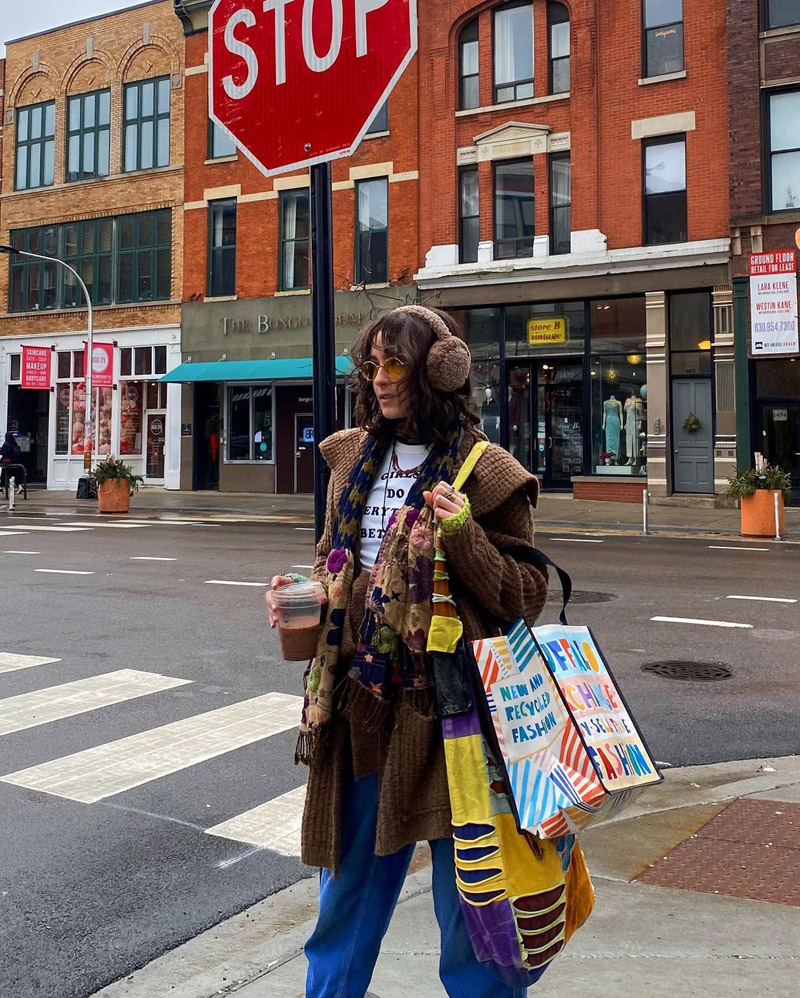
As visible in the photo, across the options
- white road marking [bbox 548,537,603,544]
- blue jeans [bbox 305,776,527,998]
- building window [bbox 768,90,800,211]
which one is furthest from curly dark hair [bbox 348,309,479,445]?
building window [bbox 768,90,800,211]

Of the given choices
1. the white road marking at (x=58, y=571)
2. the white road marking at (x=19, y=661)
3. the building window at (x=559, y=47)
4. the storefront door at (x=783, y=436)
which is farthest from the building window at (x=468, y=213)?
the white road marking at (x=19, y=661)

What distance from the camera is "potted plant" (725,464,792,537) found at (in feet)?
57.7

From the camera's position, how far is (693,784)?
5230 mm

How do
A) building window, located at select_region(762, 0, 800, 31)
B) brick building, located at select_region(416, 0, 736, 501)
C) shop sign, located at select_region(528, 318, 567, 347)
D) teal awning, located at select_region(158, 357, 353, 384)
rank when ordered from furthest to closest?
teal awning, located at select_region(158, 357, 353, 384) → shop sign, located at select_region(528, 318, 567, 347) → brick building, located at select_region(416, 0, 736, 501) → building window, located at select_region(762, 0, 800, 31)

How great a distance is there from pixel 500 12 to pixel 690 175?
6592 millimetres

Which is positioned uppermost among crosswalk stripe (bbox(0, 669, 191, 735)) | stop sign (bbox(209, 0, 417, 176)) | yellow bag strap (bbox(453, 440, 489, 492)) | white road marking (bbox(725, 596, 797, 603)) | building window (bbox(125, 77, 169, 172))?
building window (bbox(125, 77, 169, 172))

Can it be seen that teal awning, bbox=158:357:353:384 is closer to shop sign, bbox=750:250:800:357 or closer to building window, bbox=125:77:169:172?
building window, bbox=125:77:169:172

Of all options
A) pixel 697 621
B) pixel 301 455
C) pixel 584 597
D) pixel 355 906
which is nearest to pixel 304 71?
Answer: pixel 355 906

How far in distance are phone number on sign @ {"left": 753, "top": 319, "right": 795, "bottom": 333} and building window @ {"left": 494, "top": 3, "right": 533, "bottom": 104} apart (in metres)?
8.32

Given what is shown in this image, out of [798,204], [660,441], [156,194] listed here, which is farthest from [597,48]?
[156,194]

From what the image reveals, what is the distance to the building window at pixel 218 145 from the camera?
30344 mm

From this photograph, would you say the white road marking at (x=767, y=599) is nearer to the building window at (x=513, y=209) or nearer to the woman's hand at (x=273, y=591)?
the woman's hand at (x=273, y=591)

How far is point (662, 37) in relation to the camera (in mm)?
23984

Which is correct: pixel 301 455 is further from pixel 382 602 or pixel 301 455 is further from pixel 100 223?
pixel 382 602
